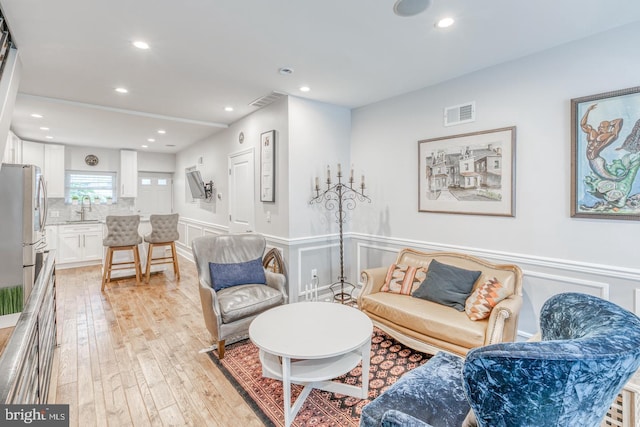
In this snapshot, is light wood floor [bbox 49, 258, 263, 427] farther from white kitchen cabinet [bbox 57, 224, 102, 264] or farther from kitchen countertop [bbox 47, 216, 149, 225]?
kitchen countertop [bbox 47, 216, 149, 225]

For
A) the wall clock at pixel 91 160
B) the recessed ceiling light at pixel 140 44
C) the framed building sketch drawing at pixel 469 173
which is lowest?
the framed building sketch drawing at pixel 469 173

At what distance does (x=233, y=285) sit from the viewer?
299cm

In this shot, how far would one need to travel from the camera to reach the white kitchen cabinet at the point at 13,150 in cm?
444

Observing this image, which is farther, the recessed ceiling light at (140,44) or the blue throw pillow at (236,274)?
the blue throw pillow at (236,274)

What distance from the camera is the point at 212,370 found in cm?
243

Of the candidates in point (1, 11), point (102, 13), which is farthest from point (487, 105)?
point (1, 11)

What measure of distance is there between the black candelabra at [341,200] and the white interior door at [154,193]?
18.6ft

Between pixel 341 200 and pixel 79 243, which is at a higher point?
pixel 341 200

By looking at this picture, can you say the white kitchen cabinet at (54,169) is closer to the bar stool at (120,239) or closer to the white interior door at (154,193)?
the white interior door at (154,193)

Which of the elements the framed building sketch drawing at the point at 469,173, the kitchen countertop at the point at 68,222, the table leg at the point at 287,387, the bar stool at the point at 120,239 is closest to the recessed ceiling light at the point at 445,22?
the framed building sketch drawing at the point at 469,173

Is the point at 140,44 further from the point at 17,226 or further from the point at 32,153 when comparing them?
the point at 32,153

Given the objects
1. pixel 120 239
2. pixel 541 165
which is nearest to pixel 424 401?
pixel 541 165

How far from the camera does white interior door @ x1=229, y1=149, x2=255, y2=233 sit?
4324mm

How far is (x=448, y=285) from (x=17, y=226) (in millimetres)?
3634
